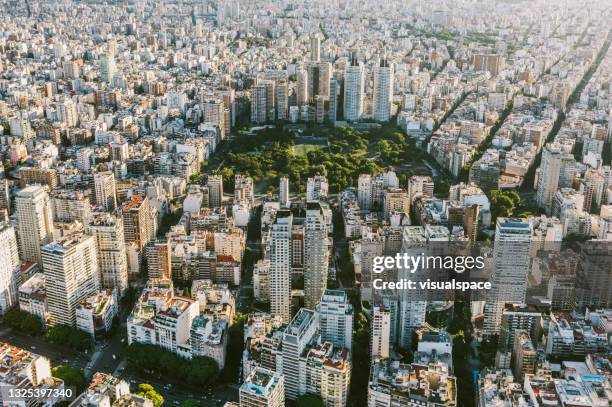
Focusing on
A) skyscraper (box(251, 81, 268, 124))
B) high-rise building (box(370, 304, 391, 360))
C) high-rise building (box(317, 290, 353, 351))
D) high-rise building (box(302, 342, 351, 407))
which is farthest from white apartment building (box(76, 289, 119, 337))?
skyscraper (box(251, 81, 268, 124))

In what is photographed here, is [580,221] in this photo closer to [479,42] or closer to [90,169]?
[90,169]

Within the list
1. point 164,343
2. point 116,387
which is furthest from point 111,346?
point 116,387

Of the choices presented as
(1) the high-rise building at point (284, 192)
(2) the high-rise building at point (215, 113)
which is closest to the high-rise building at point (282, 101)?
(2) the high-rise building at point (215, 113)

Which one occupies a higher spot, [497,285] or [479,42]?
[479,42]

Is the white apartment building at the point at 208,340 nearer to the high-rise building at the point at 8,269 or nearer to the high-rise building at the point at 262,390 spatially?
the high-rise building at the point at 262,390

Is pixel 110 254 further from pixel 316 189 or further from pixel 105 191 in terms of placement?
pixel 316 189

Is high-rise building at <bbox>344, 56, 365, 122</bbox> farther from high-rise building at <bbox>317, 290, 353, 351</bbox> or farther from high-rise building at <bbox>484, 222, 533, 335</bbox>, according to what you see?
high-rise building at <bbox>317, 290, 353, 351</bbox>
